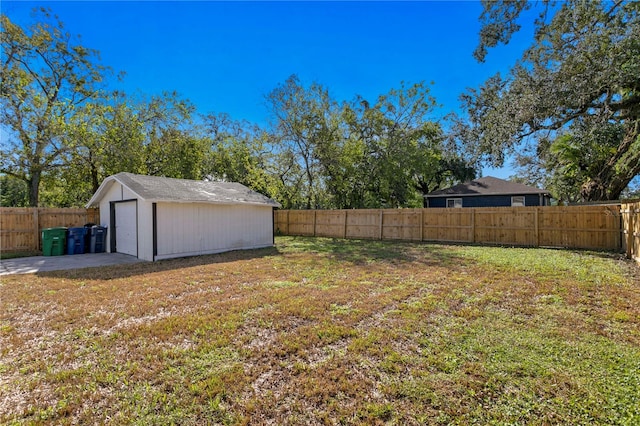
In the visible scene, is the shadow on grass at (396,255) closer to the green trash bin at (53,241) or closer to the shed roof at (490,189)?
the green trash bin at (53,241)

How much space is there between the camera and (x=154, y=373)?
8.79ft

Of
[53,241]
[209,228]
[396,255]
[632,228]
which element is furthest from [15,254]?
[632,228]

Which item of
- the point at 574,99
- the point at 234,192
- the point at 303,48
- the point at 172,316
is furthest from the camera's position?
the point at 303,48

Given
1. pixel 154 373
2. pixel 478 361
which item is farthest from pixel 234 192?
pixel 478 361

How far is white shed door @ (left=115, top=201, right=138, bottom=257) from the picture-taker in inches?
377

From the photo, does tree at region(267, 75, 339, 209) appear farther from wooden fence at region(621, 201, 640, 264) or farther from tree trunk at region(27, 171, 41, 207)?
wooden fence at region(621, 201, 640, 264)

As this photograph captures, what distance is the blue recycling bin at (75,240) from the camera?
10086 millimetres

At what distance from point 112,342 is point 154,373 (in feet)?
3.49

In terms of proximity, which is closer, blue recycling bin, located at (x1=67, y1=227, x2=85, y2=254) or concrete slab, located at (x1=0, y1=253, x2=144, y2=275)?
concrete slab, located at (x1=0, y1=253, x2=144, y2=275)

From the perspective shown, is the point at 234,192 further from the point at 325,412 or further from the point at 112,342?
the point at 325,412

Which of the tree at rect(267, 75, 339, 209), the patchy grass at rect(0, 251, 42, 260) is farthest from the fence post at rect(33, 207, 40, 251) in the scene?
the tree at rect(267, 75, 339, 209)

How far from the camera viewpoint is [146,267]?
7.86 meters

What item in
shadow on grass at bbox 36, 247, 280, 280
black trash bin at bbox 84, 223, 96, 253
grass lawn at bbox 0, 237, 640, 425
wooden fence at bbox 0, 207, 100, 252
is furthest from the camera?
black trash bin at bbox 84, 223, 96, 253

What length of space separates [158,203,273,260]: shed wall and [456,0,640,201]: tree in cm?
941
